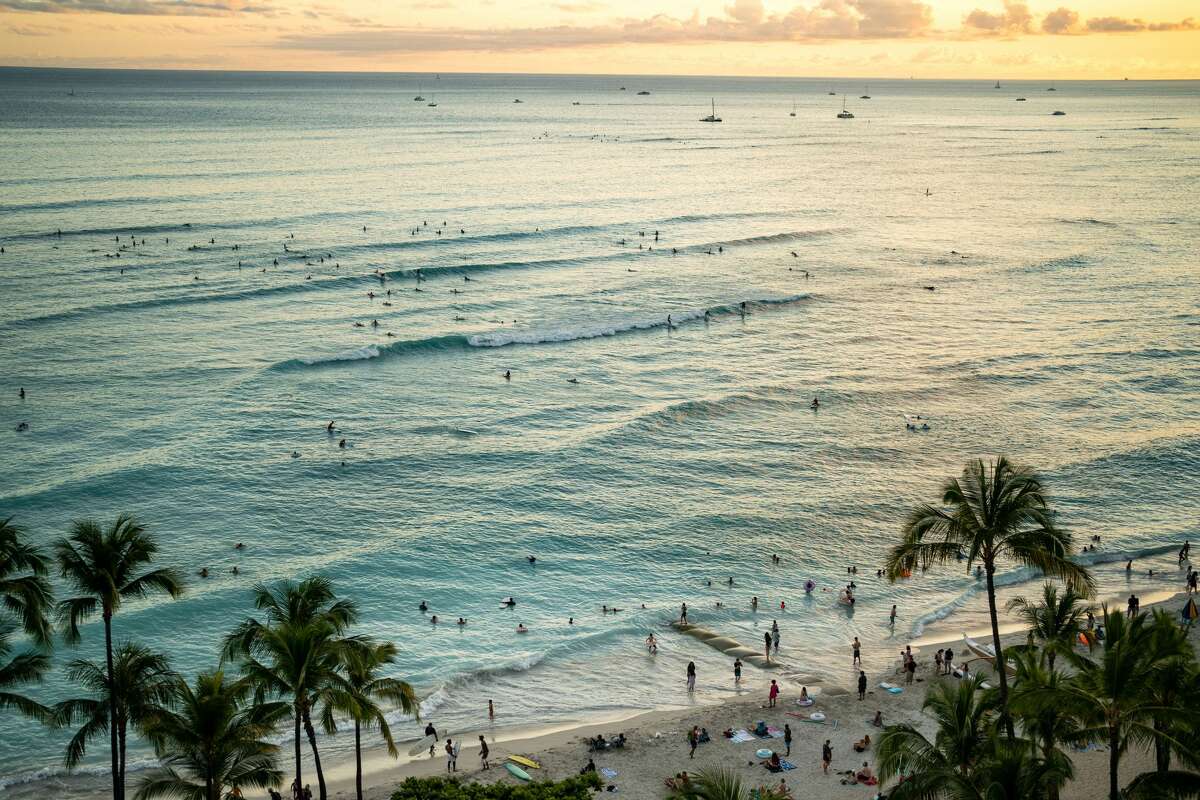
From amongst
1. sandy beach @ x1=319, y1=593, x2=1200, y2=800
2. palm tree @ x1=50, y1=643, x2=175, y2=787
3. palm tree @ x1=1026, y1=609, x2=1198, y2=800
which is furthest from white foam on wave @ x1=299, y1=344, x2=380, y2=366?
palm tree @ x1=1026, y1=609, x2=1198, y2=800

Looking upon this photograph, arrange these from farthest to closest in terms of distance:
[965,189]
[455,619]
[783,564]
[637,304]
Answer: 1. [965,189]
2. [637,304]
3. [783,564]
4. [455,619]

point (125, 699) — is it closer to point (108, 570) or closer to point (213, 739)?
point (108, 570)

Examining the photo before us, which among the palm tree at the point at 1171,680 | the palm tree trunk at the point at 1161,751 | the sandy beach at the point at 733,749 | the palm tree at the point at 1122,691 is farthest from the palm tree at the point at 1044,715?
the sandy beach at the point at 733,749

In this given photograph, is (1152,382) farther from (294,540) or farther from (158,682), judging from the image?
(158,682)

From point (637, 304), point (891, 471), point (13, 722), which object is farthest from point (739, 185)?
point (13, 722)

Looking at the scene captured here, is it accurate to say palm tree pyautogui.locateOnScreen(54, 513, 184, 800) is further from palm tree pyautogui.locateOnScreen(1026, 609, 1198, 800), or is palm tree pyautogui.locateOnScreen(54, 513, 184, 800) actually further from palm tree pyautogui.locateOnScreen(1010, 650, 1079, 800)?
palm tree pyautogui.locateOnScreen(1026, 609, 1198, 800)

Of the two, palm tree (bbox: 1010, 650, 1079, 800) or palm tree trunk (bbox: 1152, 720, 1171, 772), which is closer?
palm tree (bbox: 1010, 650, 1079, 800)
